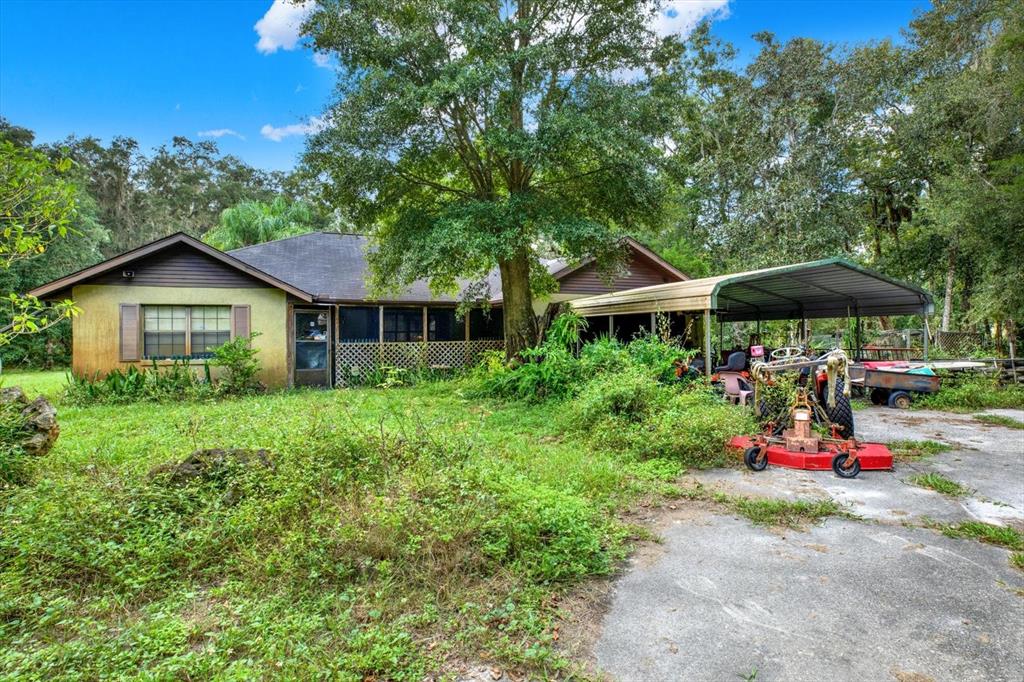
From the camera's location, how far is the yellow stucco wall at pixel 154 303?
1098 cm

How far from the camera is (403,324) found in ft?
49.2

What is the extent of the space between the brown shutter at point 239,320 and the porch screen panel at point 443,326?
4935 millimetres

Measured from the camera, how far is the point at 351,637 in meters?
2.42

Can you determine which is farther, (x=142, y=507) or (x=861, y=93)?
(x=861, y=93)

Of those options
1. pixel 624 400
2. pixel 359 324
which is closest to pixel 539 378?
pixel 624 400

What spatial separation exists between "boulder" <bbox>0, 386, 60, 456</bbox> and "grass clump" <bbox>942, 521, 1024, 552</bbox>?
7.80m

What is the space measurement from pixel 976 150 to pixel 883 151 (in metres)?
3.64

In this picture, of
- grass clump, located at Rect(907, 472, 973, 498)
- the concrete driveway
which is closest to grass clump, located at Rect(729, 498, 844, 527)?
the concrete driveway

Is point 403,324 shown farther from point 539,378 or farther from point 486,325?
point 539,378

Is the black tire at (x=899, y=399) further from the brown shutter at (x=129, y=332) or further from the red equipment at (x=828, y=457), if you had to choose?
the brown shutter at (x=129, y=332)

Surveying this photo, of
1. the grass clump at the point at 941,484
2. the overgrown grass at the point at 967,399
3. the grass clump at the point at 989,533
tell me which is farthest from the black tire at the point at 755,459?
the overgrown grass at the point at 967,399

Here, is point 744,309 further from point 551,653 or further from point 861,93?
point 551,653

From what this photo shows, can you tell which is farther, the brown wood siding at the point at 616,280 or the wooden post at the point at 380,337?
the brown wood siding at the point at 616,280

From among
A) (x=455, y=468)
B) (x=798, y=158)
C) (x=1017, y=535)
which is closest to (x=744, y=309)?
(x=798, y=158)
